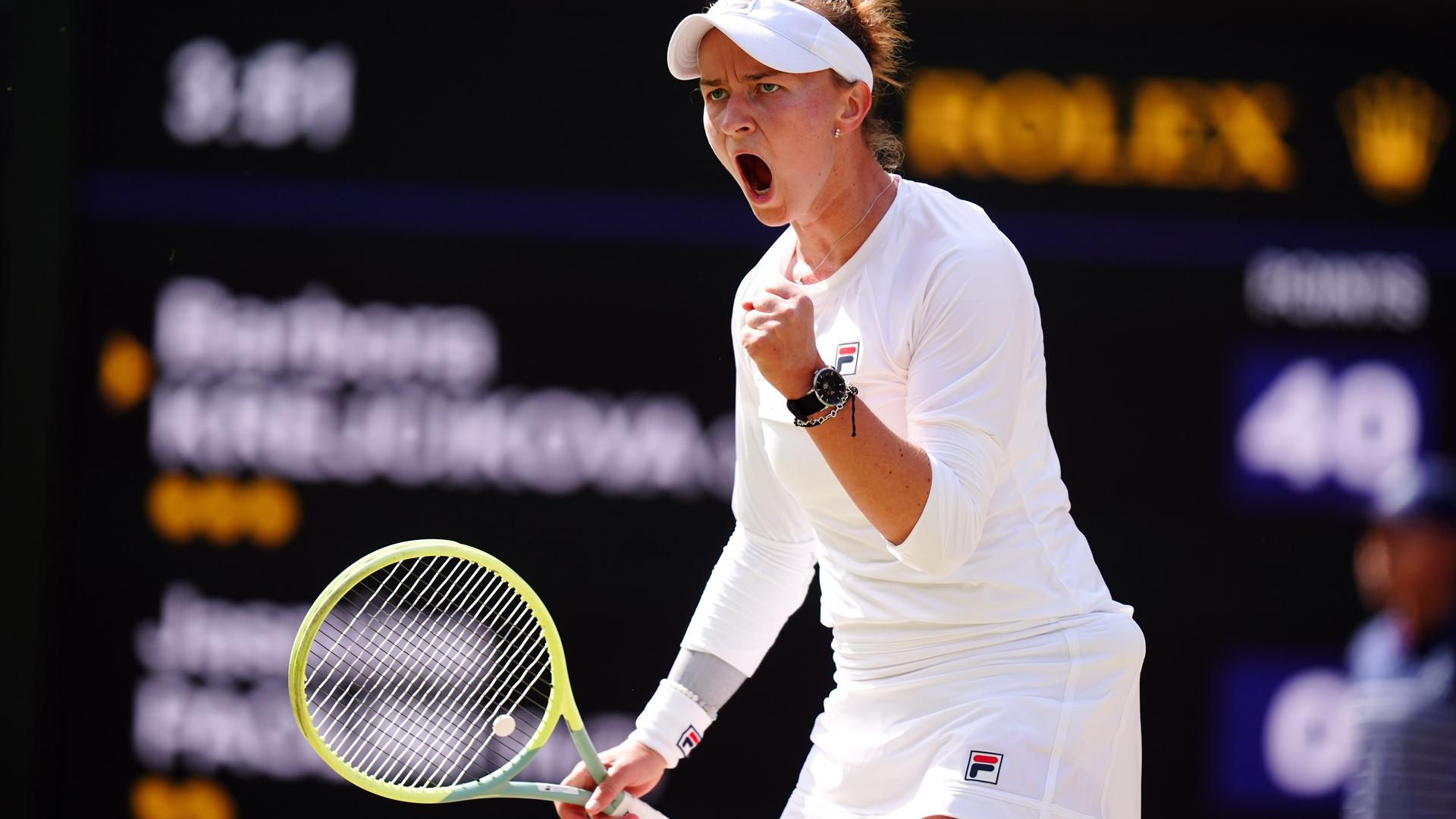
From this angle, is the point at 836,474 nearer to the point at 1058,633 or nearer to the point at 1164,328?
the point at 1058,633

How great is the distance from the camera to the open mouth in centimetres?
240

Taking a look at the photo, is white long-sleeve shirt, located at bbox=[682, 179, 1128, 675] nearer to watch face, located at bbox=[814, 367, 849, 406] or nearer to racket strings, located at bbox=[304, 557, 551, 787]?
watch face, located at bbox=[814, 367, 849, 406]

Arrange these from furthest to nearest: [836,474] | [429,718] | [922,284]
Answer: [429,718] < [922,284] < [836,474]

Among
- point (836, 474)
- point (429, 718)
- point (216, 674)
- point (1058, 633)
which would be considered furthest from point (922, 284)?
point (216, 674)

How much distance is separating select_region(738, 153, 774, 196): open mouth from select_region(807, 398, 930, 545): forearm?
18.4 inches

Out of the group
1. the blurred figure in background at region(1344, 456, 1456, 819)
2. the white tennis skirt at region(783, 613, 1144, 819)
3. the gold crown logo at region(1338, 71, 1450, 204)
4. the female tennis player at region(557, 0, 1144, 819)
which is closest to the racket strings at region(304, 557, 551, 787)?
the female tennis player at region(557, 0, 1144, 819)

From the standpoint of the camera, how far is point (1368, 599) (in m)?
4.00

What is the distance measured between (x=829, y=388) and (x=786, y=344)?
0.22ft

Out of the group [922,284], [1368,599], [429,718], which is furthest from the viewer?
[1368,599]

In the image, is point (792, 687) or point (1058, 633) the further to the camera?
point (792, 687)

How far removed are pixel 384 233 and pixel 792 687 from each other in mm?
1371

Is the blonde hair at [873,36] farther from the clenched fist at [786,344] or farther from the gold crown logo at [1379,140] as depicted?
the gold crown logo at [1379,140]

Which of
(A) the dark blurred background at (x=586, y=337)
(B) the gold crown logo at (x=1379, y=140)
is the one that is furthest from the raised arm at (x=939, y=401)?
(B) the gold crown logo at (x=1379, y=140)

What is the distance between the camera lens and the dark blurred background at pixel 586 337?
407 cm
